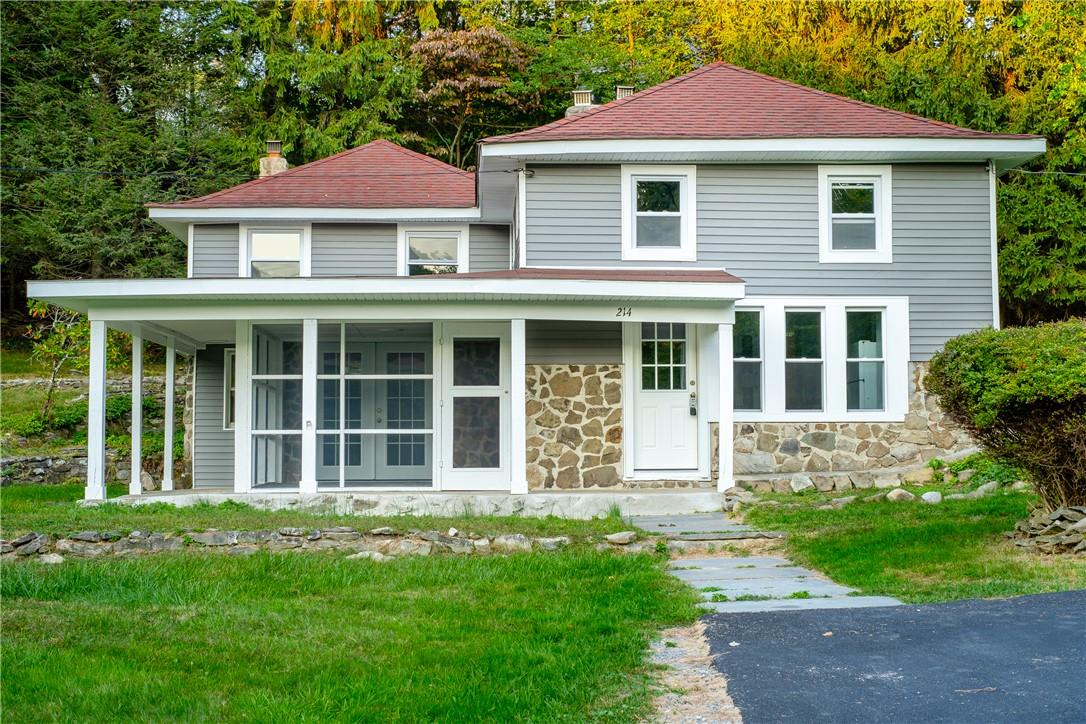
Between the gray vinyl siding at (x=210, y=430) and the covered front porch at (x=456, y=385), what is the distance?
4.15 ft

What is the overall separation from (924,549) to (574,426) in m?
6.21

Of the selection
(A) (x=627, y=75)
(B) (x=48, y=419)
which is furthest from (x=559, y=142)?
(A) (x=627, y=75)

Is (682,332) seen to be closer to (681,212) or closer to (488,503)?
(681,212)

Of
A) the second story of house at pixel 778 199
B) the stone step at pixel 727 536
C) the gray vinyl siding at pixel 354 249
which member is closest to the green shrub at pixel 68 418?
the gray vinyl siding at pixel 354 249

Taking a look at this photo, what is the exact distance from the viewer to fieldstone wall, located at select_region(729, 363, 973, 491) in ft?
47.2

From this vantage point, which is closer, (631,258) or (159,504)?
(159,504)

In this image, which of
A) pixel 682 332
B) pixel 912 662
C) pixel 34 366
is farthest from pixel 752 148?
pixel 34 366

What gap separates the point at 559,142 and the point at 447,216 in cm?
339

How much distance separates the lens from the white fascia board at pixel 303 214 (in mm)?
16625

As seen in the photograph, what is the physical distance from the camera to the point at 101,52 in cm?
2598

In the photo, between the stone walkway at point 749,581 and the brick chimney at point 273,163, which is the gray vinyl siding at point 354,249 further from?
the stone walkway at point 749,581

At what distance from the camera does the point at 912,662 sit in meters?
5.61

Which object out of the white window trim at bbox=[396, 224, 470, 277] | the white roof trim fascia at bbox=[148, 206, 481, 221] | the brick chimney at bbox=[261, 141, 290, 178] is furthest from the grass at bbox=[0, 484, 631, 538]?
the brick chimney at bbox=[261, 141, 290, 178]

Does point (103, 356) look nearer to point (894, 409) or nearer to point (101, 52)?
point (894, 409)
